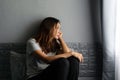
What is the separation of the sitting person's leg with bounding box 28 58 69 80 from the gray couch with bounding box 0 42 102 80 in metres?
0.39

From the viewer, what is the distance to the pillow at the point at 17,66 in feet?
7.83

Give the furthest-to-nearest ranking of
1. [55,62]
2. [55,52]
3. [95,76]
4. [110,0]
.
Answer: [95,76] < [55,52] < [110,0] < [55,62]

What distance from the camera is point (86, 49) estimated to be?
8.39 ft

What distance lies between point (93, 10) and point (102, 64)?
1.87 feet

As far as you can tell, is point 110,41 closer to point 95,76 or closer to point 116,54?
point 116,54

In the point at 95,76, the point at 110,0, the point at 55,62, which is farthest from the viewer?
the point at 95,76

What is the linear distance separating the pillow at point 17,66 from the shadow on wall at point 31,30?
22 centimetres

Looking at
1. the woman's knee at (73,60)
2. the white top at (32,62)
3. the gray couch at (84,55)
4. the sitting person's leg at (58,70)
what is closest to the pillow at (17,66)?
the gray couch at (84,55)

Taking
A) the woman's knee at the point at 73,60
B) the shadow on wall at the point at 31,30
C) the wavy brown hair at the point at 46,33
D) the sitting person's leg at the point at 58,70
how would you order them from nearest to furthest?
the sitting person's leg at the point at 58,70
the woman's knee at the point at 73,60
the wavy brown hair at the point at 46,33
the shadow on wall at the point at 31,30

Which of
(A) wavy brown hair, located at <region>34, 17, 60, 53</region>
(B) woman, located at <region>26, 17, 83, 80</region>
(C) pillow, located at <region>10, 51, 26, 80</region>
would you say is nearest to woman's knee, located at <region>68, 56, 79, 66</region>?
(B) woman, located at <region>26, 17, 83, 80</region>

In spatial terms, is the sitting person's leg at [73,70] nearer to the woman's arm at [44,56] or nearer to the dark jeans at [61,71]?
the dark jeans at [61,71]

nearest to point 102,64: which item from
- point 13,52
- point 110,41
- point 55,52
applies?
point 110,41

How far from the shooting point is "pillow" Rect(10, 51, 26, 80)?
239 cm

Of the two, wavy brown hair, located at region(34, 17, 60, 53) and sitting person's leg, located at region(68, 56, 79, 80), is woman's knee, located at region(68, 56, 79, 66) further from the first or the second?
wavy brown hair, located at region(34, 17, 60, 53)
